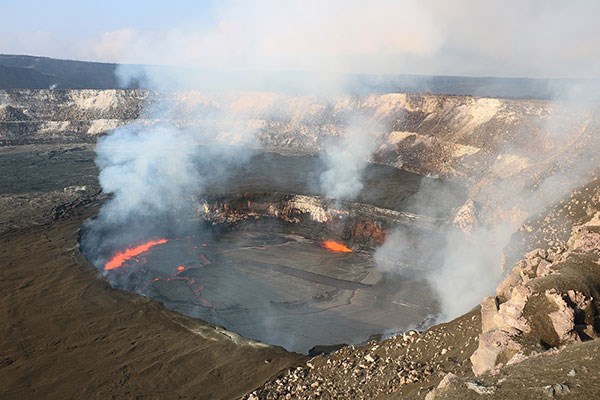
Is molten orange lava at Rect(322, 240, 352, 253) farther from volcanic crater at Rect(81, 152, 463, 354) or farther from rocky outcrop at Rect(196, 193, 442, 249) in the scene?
rocky outcrop at Rect(196, 193, 442, 249)

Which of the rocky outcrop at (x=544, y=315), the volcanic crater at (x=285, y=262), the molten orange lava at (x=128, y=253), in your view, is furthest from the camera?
the molten orange lava at (x=128, y=253)

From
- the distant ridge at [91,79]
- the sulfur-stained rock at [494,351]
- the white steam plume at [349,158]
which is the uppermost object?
the distant ridge at [91,79]

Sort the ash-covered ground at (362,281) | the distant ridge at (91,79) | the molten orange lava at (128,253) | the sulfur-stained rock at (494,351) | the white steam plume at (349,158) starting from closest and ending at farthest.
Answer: the sulfur-stained rock at (494,351) → the ash-covered ground at (362,281) → the molten orange lava at (128,253) → the white steam plume at (349,158) → the distant ridge at (91,79)

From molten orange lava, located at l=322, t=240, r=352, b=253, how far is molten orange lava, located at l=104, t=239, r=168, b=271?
16.2 m

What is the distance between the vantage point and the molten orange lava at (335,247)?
143 ft

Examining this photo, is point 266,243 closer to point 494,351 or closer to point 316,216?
point 316,216

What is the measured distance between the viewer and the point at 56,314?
28203mm

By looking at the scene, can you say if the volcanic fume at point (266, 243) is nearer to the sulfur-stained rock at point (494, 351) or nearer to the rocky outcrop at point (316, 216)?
the rocky outcrop at point (316, 216)

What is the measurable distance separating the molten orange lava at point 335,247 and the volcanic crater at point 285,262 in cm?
10

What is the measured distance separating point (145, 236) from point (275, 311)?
60.7 ft

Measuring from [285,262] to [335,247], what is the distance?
602 cm

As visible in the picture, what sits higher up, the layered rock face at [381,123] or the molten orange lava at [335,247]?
the layered rock face at [381,123]

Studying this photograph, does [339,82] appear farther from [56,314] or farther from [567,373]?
[567,373]

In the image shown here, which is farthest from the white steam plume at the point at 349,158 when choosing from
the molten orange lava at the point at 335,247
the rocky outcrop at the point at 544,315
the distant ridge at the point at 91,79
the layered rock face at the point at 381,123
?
the rocky outcrop at the point at 544,315
